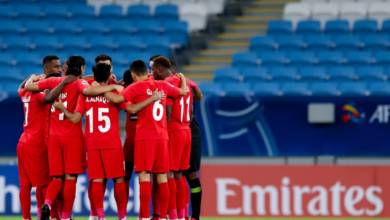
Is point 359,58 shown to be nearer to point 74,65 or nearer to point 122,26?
point 122,26

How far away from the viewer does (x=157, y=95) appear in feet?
52.3

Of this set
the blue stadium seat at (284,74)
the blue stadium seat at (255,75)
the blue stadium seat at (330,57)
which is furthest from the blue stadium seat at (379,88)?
the blue stadium seat at (255,75)

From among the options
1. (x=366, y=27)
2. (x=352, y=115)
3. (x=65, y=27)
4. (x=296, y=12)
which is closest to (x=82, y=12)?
(x=65, y=27)

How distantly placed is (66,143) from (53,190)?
584mm

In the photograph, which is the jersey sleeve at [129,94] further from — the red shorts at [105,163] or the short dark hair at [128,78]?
the short dark hair at [128,78]

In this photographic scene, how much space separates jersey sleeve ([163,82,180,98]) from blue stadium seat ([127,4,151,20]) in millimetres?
11121

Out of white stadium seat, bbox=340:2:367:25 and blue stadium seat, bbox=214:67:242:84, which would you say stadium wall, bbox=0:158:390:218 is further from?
white stadium seat, bbox=340:2:367:25

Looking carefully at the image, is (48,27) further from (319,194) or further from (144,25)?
(319,194)

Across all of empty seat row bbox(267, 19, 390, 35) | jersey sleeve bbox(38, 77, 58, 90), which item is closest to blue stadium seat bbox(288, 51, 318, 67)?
empty seat row bbox(267, 19, 390, 35)

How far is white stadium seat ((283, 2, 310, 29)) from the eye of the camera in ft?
87.2

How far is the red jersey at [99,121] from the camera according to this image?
631 inches

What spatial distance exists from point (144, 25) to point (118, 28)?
0.52m

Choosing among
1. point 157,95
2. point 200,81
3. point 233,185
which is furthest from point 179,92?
point 200,81

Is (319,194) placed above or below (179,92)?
below
